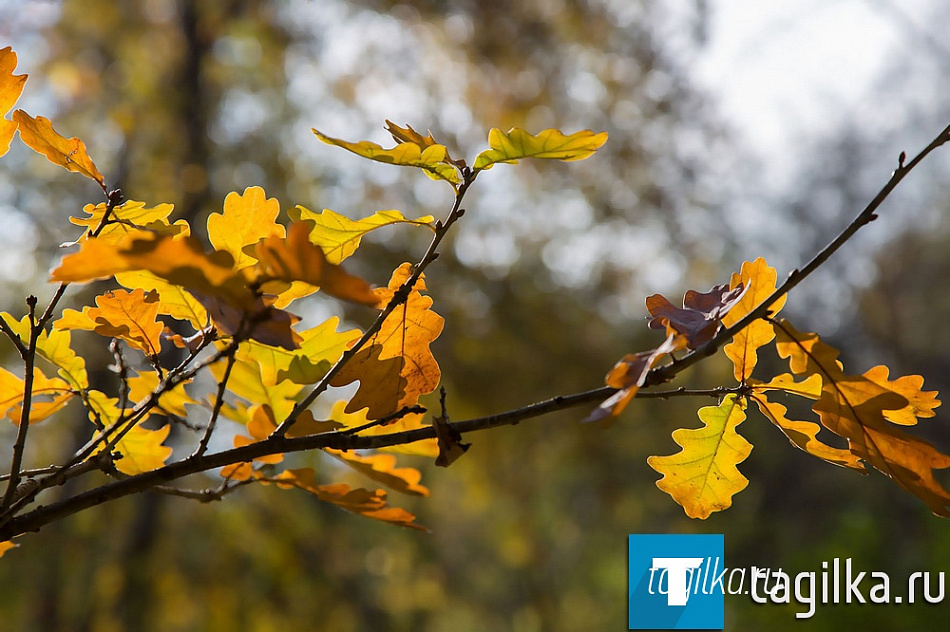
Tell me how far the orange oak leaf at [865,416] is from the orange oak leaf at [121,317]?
41 cm

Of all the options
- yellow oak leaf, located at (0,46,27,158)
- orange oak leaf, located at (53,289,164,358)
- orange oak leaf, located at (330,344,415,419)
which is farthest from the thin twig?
yellow oak leaf, located at (0,46,27,158)

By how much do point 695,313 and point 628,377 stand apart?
0.30ft

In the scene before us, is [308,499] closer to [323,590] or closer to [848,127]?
[323,590]

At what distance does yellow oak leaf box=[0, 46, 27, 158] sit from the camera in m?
0.45

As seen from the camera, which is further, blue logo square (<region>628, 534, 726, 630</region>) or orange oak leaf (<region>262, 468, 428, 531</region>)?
blue logo square (<region>628, 534, 726, 630</region>)

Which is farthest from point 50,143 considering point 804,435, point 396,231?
point 396,231

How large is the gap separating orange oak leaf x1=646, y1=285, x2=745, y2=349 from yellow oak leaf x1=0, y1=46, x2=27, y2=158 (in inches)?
15.6

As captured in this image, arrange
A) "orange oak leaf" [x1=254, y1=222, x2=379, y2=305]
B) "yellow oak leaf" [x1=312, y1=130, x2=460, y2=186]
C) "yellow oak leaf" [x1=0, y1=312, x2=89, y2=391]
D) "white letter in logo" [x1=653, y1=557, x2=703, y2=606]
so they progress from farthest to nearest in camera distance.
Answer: "white letter in logo" [x1=653, y1=557, x2=703, y2=606], "yellow oak leaf" [x1=0, y1=312, x2=89, y2=391], "yellow oak leaf" [x1=312, y1=130, x2=460, y2=186], "orange oak leaf" [x1=254, y1=222, x2=379, y2=305]

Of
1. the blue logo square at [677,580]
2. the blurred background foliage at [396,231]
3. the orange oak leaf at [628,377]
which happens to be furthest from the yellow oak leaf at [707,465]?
the blurred background foliage at [396,231]

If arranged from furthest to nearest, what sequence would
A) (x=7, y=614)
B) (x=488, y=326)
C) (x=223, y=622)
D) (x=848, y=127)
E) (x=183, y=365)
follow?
(x=848, y=127) < (x=488, y=326) < (x=7, y=614) < (x=223, y=622) < (x=183, y=365)

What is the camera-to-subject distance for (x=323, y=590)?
11.1ft

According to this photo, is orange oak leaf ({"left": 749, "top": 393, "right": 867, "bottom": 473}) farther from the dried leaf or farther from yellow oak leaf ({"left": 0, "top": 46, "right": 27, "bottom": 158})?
yellow oak leaf ({"left": 0, "top": 46, "right": 27, "bottom": 158})

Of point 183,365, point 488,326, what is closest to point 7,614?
point 488,326

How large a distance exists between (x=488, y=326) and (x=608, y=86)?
1.40m
